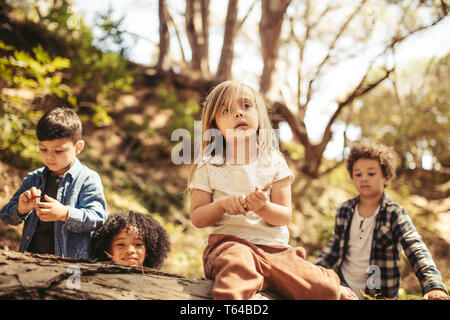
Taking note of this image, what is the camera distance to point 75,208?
7.54ft

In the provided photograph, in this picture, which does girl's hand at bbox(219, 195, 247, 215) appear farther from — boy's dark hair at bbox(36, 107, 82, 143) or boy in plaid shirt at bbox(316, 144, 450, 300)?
boy in plaid shirt at bbox(316, 144, 450, 300)

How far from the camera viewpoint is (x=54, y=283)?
1.58 metres

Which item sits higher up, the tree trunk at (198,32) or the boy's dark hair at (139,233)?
the tree trunk at (198,32)

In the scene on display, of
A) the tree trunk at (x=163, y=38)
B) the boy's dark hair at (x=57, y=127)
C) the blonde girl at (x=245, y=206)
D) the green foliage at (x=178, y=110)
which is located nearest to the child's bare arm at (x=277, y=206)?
the blonde girl at (x=245, y=206)

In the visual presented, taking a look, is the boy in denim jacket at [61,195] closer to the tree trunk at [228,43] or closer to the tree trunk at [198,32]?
the tree trunk at [228,43]

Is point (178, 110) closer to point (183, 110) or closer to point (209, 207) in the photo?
point (183, 110)

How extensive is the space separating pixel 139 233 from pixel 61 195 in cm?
62

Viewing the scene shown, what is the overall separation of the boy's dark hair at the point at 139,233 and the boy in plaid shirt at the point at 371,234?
1387 mm

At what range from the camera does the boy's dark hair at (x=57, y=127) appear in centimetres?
230

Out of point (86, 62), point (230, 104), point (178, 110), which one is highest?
point (86, 62)

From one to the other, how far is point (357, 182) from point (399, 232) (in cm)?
55

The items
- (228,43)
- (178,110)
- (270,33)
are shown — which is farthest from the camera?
(178,110)

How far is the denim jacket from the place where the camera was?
228cm

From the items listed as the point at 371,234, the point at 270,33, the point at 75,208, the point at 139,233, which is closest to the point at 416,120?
the point at 270,33
